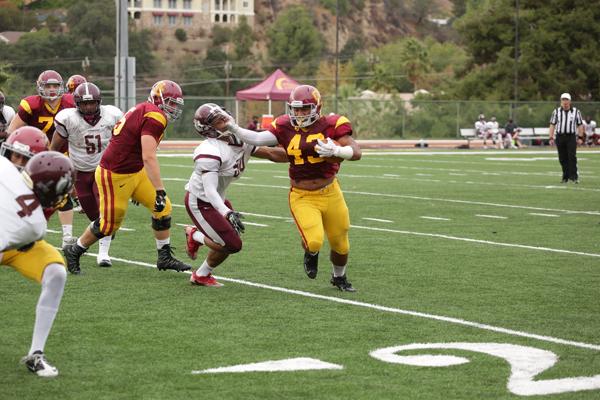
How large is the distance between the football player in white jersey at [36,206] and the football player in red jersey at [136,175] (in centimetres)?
320

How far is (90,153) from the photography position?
33.1ft

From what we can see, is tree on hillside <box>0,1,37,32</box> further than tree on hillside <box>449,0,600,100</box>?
Yes

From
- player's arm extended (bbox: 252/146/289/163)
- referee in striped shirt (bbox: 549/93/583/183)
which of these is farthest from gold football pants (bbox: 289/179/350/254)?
referee in striped shirt (bbox: 549/93/583/183)

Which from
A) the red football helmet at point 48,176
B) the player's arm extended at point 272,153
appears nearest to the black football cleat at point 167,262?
the player's arm extended at point 272,153

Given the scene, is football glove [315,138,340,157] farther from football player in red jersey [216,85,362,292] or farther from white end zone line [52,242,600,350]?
white end zone line [52,242,600,350]

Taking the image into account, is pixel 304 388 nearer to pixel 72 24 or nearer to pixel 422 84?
pixel 422 84

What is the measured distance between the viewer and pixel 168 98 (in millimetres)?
8969

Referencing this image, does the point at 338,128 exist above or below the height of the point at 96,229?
above

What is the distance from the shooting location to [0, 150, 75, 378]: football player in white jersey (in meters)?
5.28

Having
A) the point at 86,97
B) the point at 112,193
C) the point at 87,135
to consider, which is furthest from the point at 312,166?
the point at 87,135

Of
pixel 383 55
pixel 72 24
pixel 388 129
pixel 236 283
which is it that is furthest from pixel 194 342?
pixel 383 55

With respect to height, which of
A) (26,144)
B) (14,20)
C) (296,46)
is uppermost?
(14,20)

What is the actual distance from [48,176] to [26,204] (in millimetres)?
173

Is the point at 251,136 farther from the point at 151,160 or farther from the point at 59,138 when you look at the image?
the point at 59,138
